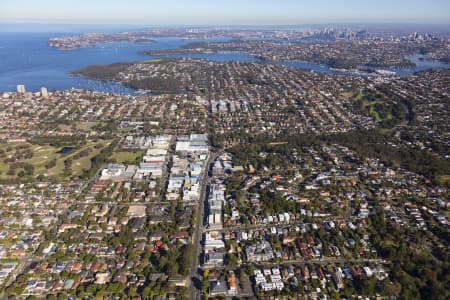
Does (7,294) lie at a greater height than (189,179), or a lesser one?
lesser

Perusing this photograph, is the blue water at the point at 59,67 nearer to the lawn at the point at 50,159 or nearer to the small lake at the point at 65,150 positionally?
the lawn at the point at 50,159

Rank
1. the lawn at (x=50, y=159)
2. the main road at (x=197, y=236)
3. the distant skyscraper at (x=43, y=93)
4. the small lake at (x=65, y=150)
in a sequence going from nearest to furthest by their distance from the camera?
1. the main road at (x=197, y=236)
2. the lawn at (x=50, y=159)
3. the small lake at (x=65, y=150)
4. the distant skyscraper at (x=43, y=93)

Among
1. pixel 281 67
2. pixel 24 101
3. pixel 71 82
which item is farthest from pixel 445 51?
pixel 24 101

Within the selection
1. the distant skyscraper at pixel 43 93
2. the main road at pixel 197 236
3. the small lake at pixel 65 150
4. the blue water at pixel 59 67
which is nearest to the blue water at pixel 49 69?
the blue water at pixel 59 67

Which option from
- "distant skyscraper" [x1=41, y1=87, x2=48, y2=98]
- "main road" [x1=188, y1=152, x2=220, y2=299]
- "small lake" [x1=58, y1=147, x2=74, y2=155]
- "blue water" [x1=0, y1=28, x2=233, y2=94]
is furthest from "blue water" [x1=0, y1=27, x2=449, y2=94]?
"main road" [x1=188, y1=152, x2=220, y2=299]

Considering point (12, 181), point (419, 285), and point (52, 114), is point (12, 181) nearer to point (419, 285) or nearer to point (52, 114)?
point (52, 114)

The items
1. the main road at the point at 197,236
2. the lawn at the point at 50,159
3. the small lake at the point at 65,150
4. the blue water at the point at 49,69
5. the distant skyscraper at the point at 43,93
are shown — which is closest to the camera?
the main road at the point at 197,236

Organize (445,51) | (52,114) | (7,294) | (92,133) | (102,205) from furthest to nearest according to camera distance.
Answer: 1. (445,51)
2. (52,114)
3. (92,133)
4. (102,205)
5. (7,294)

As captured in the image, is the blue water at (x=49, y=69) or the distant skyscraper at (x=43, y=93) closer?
the distant skyscraper at (x=43, y=93)

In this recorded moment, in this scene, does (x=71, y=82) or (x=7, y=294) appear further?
(x=71, y=82)

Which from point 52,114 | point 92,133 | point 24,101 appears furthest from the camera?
point 24,101
